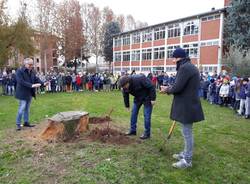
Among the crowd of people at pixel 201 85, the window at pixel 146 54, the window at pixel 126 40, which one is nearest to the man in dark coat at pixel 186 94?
the crowd of people at pixel 201 85

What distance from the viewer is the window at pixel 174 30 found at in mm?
41656

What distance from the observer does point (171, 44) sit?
1697 inches

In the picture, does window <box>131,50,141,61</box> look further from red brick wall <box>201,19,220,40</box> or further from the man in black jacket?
the man in black jacket

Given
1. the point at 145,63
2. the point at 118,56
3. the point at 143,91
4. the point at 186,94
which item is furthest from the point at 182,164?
the point at 118,56

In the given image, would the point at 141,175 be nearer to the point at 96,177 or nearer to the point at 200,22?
the point at 96,177

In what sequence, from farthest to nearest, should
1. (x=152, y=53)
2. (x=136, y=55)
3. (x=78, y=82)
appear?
1. (x=136, y=55)
2. (x=152, y=53)
3. (x=78, y=82)

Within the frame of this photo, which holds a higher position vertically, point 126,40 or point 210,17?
point 210,17

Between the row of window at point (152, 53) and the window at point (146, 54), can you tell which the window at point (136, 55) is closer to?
the row of window at point (152, 53)

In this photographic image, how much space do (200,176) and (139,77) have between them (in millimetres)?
2701

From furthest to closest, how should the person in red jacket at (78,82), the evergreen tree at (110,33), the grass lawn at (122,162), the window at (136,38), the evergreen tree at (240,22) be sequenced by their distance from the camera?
the evergreen tree at (110,33) < the window at (136,38) < the person in red jacket at (78,82) < the evergreen tree at (240,22) < the grass lawn at (122,162)

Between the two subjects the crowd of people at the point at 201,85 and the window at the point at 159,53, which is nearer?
the crowd of people at the point at 201,85

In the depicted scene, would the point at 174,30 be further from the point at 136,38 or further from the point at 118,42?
the point at 118,42

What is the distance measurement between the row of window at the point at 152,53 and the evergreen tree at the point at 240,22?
2128 centimetres

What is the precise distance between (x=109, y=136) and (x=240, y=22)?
509 inches
